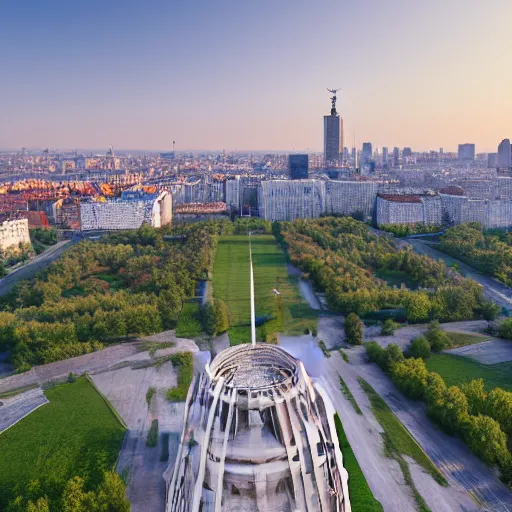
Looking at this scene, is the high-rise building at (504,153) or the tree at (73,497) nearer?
the tree at (73,497)

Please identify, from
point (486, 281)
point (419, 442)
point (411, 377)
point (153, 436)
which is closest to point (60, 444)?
point (153, 436)

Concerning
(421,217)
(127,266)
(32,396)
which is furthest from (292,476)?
(421,217)

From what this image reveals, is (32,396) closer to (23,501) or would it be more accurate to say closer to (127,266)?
(23,501)

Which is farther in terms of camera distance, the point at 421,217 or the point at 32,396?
the point at 421,217

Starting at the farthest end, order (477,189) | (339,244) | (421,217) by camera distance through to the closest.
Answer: (477,189) < (421,217) < (339,244)

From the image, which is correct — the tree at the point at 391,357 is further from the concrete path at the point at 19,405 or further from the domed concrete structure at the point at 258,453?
the domed concrete structure at the point at 258,453

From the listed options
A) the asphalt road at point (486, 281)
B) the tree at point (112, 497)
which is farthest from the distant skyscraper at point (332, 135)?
the tree at point (112, 497)

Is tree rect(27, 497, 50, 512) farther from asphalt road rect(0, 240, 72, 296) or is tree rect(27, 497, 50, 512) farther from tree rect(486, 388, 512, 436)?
asphalt road rect(0, 240, 72, 296)
